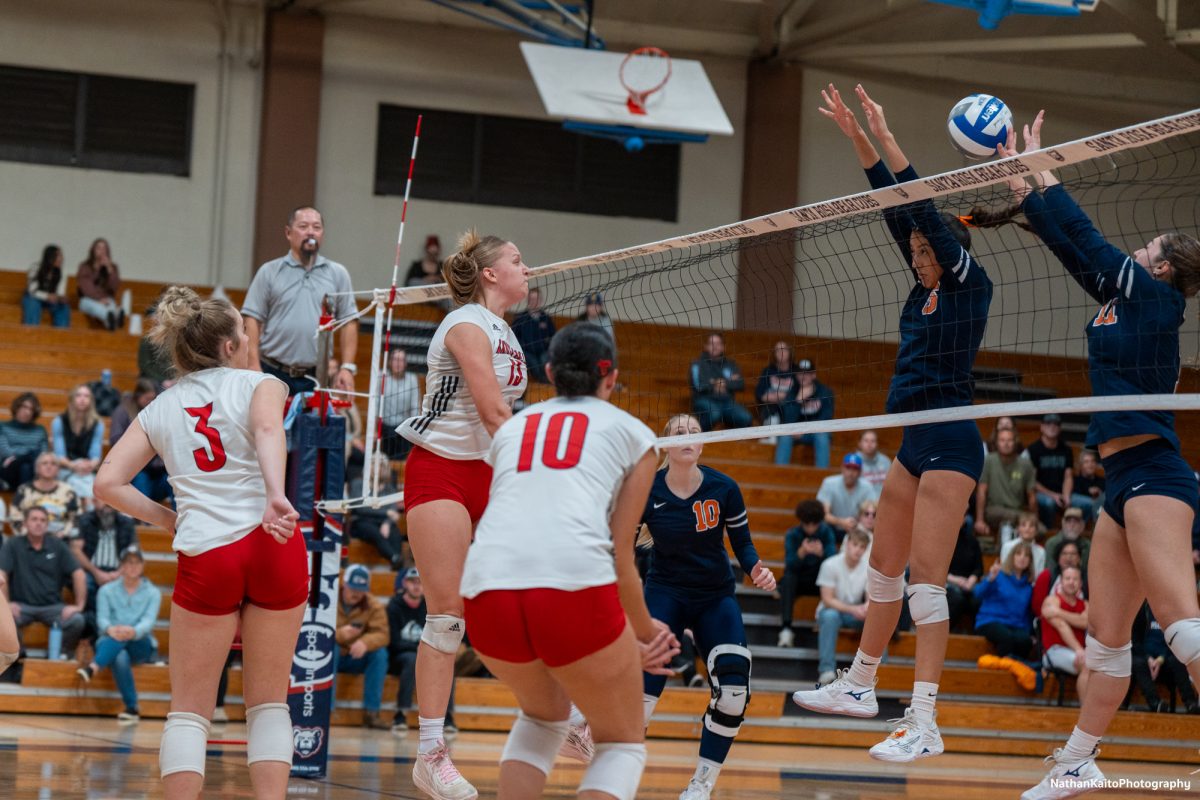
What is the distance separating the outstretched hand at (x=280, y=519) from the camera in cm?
540

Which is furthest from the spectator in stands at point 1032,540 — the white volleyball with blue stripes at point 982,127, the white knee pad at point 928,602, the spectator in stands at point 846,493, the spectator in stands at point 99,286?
the spectator in stands at point 99,286

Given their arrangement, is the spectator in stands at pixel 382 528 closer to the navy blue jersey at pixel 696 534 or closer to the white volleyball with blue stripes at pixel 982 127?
the navy blue jersey at pixel 696 534

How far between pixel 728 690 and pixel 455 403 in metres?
2.52

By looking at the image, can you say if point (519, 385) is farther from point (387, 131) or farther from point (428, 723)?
point (387, 131)

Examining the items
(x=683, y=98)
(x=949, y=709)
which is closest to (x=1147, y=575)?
(x=949, y=709)

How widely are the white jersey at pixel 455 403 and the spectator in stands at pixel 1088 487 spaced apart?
11.4m

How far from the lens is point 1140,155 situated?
709 inches

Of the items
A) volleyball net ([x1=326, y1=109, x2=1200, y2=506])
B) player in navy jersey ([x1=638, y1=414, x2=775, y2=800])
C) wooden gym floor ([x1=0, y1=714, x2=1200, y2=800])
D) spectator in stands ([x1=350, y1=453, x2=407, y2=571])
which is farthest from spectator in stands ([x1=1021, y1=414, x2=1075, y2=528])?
player in navy jersey ([x1=638, y1=414, x2=775, y2=800])

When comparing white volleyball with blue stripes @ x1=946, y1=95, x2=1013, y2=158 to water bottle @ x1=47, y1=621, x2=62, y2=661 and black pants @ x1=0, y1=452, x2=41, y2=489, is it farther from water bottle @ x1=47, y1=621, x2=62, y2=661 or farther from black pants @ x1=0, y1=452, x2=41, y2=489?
black pants @ x1=0, y1=452, x2=41, y2=489

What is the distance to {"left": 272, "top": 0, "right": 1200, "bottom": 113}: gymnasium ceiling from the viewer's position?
20.5m

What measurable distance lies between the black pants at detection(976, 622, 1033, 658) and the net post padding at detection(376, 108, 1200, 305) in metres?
8.69

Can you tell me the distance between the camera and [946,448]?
21.9ft

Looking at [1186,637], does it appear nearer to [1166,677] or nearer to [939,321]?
[939,321]

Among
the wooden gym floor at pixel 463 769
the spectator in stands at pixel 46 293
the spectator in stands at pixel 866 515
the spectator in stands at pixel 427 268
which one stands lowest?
the wooden gym floor at pixel 463 769
